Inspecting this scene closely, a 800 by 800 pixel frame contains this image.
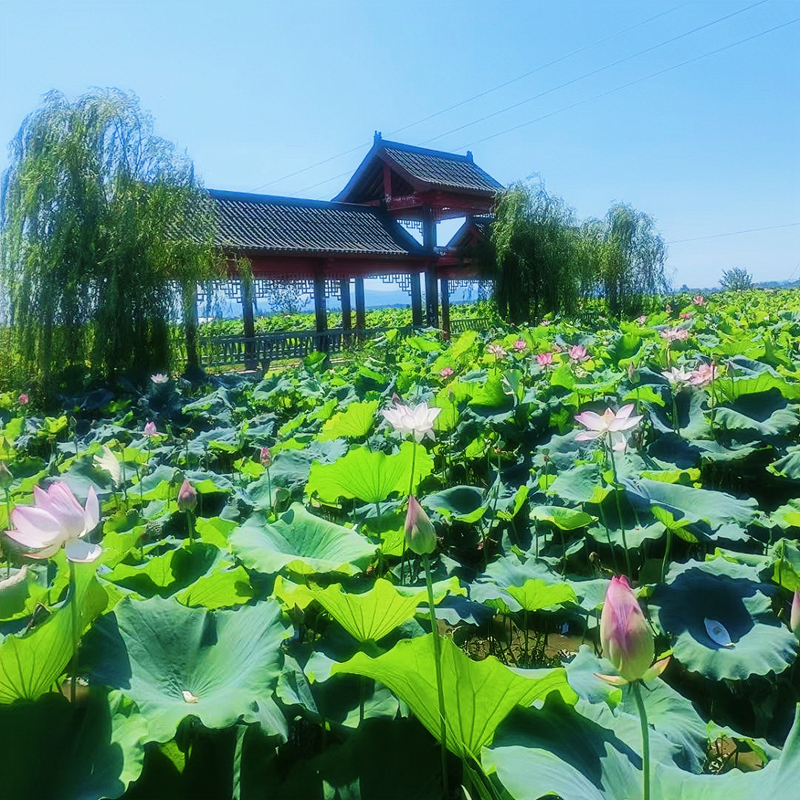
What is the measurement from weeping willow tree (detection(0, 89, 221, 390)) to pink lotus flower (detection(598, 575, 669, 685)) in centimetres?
690

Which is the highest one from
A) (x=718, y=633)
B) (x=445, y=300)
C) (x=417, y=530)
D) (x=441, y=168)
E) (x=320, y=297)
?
(x=441, y=168)

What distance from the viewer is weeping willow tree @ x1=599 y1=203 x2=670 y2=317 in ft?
46.7

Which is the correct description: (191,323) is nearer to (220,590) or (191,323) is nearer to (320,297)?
(320,297)

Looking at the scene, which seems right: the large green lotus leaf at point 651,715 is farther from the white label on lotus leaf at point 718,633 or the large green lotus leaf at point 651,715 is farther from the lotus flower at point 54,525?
the lotus flower at point 54,525

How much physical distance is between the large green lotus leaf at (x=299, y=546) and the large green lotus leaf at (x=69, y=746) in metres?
0.38

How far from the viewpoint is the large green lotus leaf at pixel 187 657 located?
2.71ft

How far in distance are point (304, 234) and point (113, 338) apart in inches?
223

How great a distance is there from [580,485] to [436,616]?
658 millimetres

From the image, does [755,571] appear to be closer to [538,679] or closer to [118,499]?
[538,679]

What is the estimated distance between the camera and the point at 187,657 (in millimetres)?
960

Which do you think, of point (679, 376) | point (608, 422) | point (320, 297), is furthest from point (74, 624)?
point (320, 297)

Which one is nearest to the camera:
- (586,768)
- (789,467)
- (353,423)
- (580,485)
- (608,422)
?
(586,768)

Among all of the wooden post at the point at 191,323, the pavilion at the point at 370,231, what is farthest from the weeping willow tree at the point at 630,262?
the wooden post at the point at 191,323

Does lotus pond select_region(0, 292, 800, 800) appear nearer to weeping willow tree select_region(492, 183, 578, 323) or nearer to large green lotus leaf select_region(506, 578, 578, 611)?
large green lotus leaf select_region(506, 578, 578, 611)
